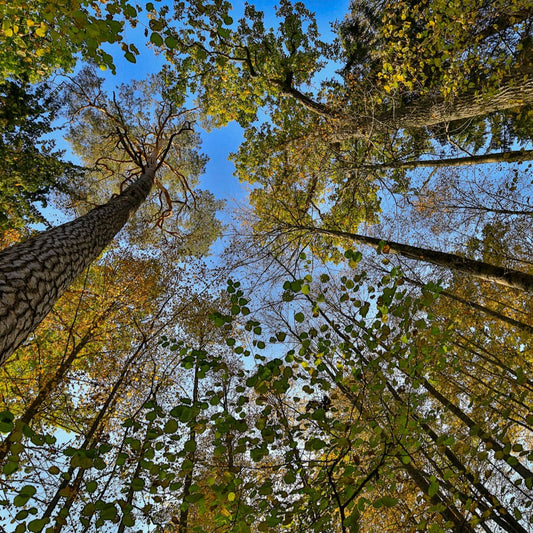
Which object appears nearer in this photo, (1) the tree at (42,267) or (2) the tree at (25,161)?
(1) the tree at (42,267)

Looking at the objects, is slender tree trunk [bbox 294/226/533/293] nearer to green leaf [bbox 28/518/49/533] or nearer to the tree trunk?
the tree trunk

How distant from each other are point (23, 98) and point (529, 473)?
17316 mm

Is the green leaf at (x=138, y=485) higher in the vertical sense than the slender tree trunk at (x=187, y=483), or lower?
lower

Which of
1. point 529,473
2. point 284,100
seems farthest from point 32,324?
point 284,100

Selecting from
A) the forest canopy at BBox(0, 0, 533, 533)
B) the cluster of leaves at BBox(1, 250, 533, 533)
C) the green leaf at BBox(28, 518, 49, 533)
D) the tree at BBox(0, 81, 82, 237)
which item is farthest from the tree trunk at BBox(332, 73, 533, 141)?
the tree at BBox(0, 81, 82, 237)

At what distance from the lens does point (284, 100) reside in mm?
10117

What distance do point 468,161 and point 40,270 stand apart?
860 centimetres

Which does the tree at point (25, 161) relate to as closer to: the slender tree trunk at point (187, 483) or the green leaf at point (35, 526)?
the slender tree trunk at point (187, 483)

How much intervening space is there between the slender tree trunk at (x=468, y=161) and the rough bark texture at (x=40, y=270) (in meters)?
5.64

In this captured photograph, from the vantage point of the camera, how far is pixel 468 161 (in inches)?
262

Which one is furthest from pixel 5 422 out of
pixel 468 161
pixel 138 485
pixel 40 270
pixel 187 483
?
pixel 468 161

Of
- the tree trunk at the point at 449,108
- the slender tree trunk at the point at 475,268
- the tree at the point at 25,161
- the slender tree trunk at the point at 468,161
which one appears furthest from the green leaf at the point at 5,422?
the tree at the point at 25,161

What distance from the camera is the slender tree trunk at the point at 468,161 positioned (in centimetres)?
568

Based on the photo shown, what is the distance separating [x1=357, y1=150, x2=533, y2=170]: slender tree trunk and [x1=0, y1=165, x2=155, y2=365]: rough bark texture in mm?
5643
